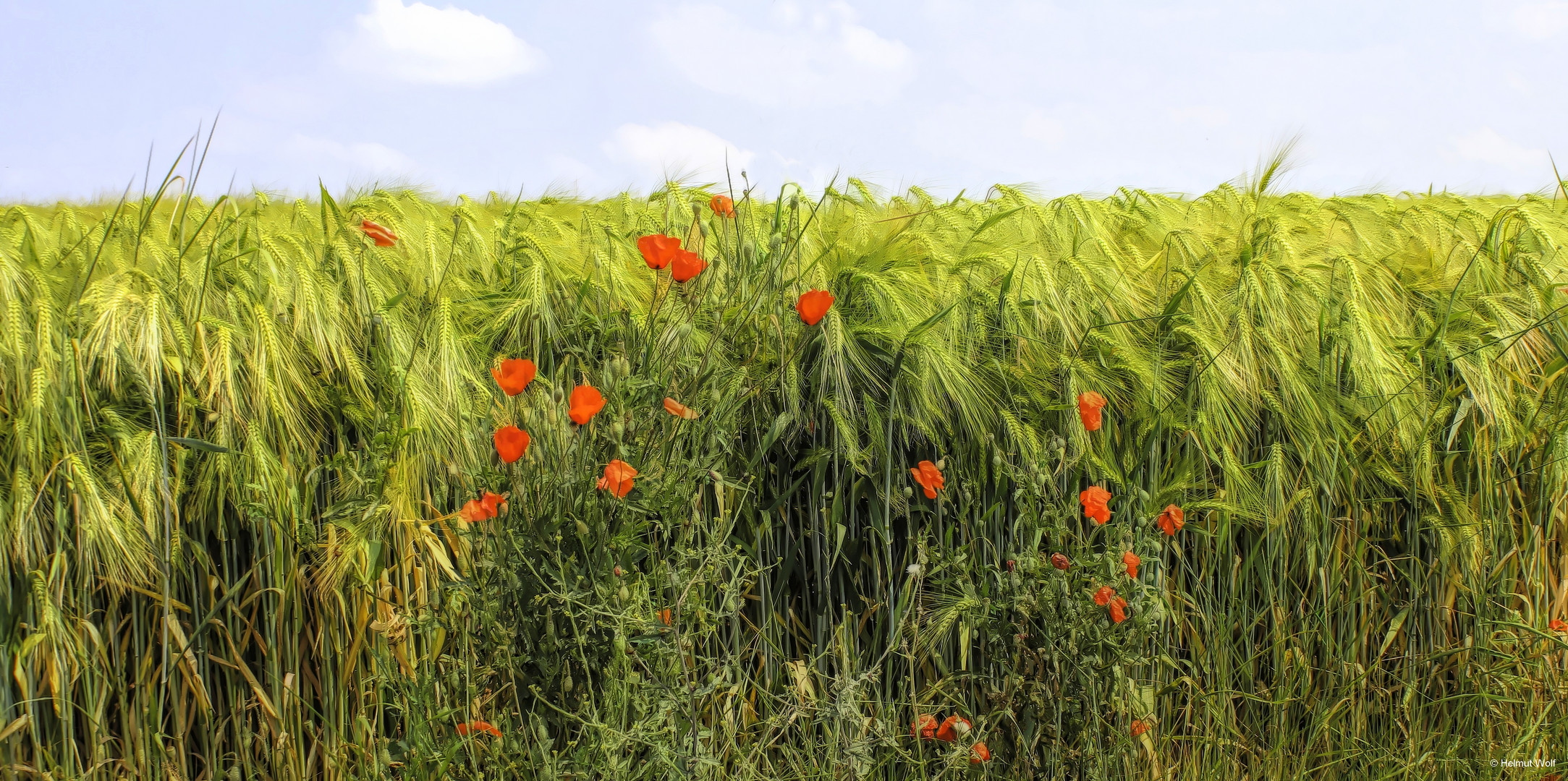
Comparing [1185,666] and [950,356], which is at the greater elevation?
[950,356]

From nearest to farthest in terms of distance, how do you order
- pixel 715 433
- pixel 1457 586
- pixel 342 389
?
pixel 715 433 < pixel 342 389 < pixel 1457 586

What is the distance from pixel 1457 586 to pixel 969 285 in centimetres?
103

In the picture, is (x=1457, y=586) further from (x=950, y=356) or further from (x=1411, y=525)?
(x=950, y=356)

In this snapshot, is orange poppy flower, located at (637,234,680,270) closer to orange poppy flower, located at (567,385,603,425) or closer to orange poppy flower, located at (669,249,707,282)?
orange poppy flower, located at (669,249,707,282)

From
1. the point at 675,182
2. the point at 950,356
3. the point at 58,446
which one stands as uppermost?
the point at 675,182

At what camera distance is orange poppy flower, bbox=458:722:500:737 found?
1137 mm

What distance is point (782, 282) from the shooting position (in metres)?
1.51

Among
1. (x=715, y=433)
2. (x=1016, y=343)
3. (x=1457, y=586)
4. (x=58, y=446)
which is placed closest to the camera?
(x=715, y=433)

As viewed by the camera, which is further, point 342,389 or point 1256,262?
point 1256,262

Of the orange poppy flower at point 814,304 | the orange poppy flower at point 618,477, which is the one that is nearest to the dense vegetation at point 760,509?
the orange poppy flower at point 618,477

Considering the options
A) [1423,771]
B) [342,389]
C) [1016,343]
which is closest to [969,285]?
[1016,343]

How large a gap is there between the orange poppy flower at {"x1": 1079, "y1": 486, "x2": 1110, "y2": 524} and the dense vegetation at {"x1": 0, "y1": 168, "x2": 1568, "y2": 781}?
0.06 meters

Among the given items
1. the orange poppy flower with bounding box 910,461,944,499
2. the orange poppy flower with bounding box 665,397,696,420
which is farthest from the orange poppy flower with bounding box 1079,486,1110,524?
the orange poppy flower with bounding box 665,397,696,420

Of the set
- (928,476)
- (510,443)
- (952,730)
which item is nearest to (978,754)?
(952,730)
